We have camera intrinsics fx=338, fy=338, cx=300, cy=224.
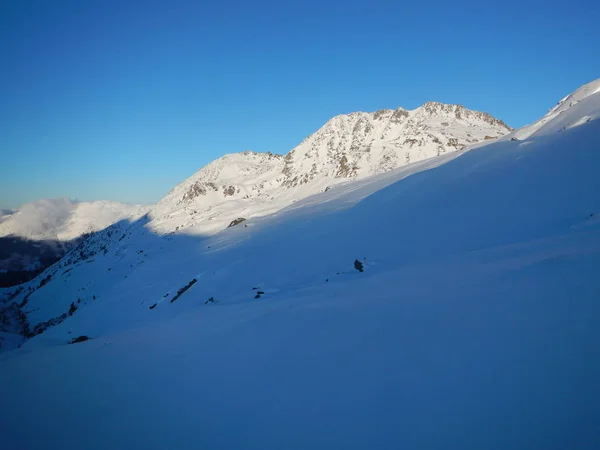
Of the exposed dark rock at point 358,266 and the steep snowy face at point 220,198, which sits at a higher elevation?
the steep snowy face at point 220,198

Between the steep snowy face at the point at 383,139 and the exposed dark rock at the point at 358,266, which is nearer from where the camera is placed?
the exposed dark rock at the point at 358,266

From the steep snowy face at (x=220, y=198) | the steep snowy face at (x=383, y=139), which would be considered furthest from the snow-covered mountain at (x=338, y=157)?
the steep snowy face at (x=220, y=198)

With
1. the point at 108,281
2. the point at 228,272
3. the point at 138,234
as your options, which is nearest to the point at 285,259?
the point at 228,272

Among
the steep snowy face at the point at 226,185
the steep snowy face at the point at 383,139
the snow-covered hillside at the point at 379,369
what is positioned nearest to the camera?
the snow-covered hillside at the point at 379,369

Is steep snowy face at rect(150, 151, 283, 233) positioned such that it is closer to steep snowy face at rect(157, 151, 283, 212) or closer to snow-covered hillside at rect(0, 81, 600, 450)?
steep snowy face at rect(157, 151, 283, 212)

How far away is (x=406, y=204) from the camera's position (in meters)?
25.3

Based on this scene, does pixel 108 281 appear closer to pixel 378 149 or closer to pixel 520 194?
pixel 378 149

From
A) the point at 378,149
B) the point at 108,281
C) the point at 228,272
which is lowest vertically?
the point at 108,281

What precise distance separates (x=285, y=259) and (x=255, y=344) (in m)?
15.7

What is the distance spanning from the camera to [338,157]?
4921 inches

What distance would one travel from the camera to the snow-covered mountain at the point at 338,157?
100062mm

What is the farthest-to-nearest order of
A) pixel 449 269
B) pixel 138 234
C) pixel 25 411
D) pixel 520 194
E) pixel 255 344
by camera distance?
pixel 138 234
pixel 520 194
pixel 449 269
pixel 255 344
pixel 25 411

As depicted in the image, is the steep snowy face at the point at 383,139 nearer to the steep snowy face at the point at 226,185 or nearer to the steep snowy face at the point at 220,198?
the steep snowy face at the point at 220,198

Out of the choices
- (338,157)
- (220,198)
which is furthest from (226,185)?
(338,157)
